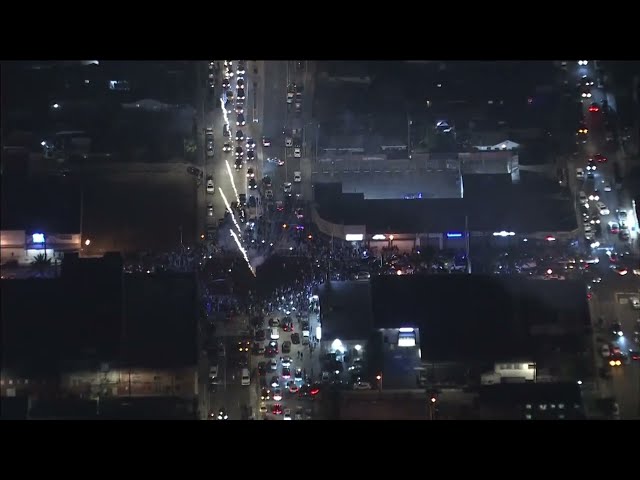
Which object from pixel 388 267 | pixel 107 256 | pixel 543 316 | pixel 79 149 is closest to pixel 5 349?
pixel 107 256

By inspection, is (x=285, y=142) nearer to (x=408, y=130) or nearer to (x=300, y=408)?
(x=408, y=130)

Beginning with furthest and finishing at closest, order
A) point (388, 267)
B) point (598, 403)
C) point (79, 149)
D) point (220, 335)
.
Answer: point (79, 149) → point (388, 267) → point (220, 335) → point (598, 403)

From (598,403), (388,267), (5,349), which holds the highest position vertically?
(388,267)

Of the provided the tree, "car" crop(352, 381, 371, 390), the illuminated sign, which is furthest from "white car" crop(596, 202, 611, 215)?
the tree

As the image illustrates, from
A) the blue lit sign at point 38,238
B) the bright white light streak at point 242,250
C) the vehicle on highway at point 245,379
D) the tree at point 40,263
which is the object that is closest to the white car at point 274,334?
the vehicle on highway at point 245,379

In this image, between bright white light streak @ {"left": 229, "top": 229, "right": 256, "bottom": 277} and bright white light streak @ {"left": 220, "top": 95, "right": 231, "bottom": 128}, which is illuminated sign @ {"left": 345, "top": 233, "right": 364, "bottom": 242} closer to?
bright white light streak @ {"left": 229, "top": 229, "right": 256, "bottom": 277}

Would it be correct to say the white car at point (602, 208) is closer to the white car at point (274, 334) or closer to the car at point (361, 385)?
the car at point (361, 385)

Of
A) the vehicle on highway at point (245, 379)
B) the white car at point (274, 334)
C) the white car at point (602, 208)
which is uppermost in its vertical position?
the white car at point (602, 208)
